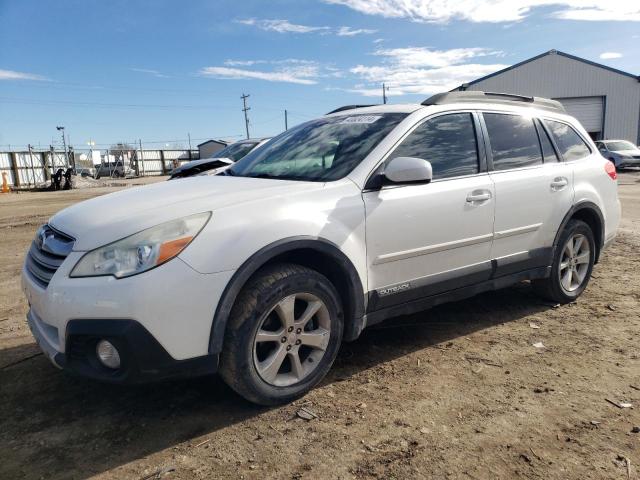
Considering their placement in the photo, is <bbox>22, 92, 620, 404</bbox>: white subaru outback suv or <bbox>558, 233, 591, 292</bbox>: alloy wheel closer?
<bbox>22, 92, 620, 404</bbox>: white subaru outback suv

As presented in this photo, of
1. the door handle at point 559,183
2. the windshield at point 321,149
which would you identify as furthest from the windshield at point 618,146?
the windshield at point 321,149

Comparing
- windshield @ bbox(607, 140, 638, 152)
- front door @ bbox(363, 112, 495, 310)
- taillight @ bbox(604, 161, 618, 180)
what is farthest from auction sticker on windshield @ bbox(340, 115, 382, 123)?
windshield @ bbox(607, 140, 638, 152)

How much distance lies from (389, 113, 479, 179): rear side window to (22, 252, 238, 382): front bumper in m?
1.59

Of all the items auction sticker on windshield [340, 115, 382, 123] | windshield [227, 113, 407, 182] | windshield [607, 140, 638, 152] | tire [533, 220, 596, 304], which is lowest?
tire [533, 220, 596, 304]

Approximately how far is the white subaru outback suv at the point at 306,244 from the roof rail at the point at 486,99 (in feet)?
0.06

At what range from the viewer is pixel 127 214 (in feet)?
8.72

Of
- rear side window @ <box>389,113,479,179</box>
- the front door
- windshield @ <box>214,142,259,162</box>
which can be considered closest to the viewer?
the front door

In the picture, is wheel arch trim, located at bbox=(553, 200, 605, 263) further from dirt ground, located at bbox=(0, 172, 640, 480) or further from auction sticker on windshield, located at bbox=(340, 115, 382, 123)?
auction sticker on windshield, located at bbox=(340, 115, 382, 123)

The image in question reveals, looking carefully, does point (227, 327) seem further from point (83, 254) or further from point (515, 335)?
point (515, 335)

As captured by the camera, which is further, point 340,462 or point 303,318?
point 303,318

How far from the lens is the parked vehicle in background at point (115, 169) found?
4119 cm

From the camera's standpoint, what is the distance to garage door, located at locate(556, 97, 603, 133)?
35.2m

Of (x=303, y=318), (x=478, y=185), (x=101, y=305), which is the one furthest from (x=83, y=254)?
(x=478, y=185)

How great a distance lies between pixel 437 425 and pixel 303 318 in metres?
0.90
